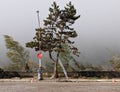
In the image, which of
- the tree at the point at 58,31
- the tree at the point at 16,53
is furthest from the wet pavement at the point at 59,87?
the tree at the point at 16,53

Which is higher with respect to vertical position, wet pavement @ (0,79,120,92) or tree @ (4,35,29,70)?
tree @ (4,35,29,70)

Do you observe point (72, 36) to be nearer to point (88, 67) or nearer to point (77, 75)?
point (77, 75)

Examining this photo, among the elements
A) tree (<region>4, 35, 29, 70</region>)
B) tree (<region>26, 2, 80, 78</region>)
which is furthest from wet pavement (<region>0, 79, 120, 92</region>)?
tree (<region>4, 35, 29, 70</region>)

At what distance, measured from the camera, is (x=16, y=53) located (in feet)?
246

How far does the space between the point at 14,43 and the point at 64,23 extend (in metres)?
28.7

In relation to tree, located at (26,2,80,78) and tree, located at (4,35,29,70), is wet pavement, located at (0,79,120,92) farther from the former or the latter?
tree, located at (4,35,29,70)

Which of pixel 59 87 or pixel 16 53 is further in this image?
pixel 16 53

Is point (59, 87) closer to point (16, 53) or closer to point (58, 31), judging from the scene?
point (58, 31)

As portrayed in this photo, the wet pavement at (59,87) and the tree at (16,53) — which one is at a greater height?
the tree at (16,53)

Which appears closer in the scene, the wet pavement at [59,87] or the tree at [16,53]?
the wet pavement at [59,87]

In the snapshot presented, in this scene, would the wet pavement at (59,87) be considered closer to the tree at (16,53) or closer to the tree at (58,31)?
the tree at (58,31)

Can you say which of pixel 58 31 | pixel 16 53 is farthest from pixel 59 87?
pixel 16 53

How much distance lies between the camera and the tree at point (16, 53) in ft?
239

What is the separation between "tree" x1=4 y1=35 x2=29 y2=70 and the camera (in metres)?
72.9
